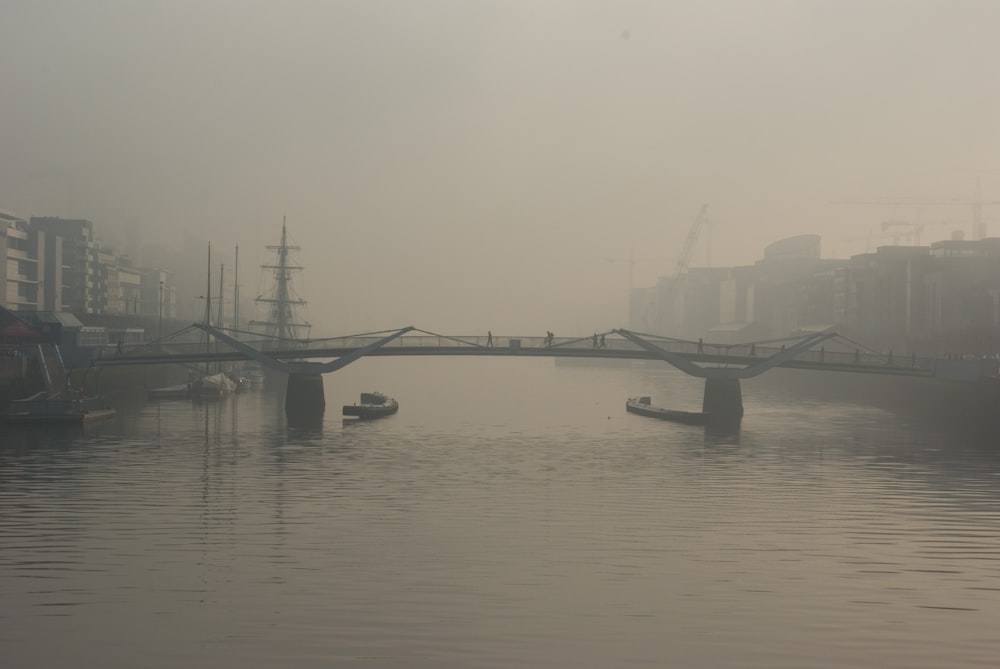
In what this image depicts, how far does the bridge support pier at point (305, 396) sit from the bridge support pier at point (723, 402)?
2658 centimetres

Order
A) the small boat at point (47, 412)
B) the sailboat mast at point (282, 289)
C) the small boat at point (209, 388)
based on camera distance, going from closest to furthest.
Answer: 1. the small boat at point (47, 412)
2. the small boat at point (209, 388)
3. the sailboat mast at point (282, 289)

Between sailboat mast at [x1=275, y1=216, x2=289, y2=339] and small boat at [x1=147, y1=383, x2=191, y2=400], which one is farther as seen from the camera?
sailboat mast at [x1=275, y1=216, x2=289, y2=339]

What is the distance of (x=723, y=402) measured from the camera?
3578 inches

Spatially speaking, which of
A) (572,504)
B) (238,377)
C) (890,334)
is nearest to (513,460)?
(572,504)

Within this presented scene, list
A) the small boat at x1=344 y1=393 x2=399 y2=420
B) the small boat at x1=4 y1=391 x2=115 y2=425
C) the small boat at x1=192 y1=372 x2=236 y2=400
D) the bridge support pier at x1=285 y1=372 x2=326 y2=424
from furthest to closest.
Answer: the small boat at x1=192 y1=372 x2=236 y2=400 < the small boat at x1=344 y1=393 x2=399 y2=420 < the bridge support pier at x1=285 y1=372 x2=326 y2=424 < the small boat at x1=4 y1=391 x2=115 y2=425

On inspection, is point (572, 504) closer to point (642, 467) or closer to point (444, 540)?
point (444, 540)

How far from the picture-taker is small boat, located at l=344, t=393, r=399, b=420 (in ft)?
299

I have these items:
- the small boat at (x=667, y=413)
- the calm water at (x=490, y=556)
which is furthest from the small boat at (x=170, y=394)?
the calm water at (x=490, y=556)

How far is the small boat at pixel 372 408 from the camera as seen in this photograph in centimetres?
9106

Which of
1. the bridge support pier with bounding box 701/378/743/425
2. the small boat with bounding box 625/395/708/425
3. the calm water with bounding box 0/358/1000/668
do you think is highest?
the bridge support pier with bounding box 701/378/743/425

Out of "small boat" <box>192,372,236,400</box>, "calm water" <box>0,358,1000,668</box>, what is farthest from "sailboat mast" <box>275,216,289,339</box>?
"calm water" <box>0,358,1000,668</box>

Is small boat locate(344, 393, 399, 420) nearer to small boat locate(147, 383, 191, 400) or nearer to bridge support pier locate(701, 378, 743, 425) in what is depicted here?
small boat locate(147, 383, 191, 400)

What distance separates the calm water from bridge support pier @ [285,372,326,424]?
22933mm

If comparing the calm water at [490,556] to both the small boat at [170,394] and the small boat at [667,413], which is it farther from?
the small boat at [170,394]
